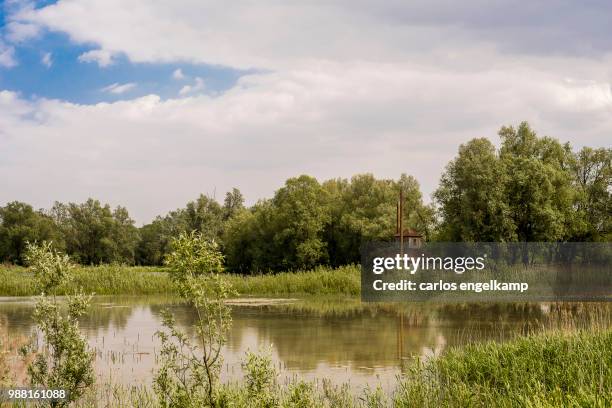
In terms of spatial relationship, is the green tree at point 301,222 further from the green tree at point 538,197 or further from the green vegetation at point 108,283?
the green vegetation at point 108,283

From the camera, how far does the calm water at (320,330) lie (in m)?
14.4

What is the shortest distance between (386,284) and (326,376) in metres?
20.5

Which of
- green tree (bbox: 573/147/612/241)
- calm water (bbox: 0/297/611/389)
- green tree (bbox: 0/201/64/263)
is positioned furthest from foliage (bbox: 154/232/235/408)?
green tree (bbox: 0/201/64/263)

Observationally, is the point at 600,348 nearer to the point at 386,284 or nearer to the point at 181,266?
the point at 181,266

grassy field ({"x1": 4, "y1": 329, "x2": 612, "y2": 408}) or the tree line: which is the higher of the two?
the tree line

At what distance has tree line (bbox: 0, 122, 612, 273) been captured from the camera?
47594mm

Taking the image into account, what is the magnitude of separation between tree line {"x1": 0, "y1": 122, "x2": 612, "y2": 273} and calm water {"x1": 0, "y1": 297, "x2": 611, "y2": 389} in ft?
34.7

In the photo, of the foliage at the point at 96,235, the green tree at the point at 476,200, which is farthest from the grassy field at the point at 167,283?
the foliage at the point at 96,235

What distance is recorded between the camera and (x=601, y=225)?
53.9 m

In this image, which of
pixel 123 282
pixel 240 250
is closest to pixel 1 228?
pixel 240 250

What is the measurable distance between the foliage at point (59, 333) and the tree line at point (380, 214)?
86.3 feet

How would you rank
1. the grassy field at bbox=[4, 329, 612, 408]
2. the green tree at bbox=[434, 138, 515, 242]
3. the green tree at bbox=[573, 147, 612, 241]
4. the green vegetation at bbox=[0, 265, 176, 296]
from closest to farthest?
1. the grassy field at bbox=[4, 329, 612, 408]
2. the green vegetation at bbox=[0, 265, 176, 296]
3. the green tree at bbox=[434, 138, 515, 242]
4. the green tree at bbox=[573, 147, 612, 241]

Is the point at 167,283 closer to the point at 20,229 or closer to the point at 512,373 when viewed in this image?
the point at 512,373

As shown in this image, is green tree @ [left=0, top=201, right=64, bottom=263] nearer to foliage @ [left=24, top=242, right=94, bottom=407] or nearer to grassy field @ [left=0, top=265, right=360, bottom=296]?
grassy field @ [left=0, top=265, right=360, bottom=296]
